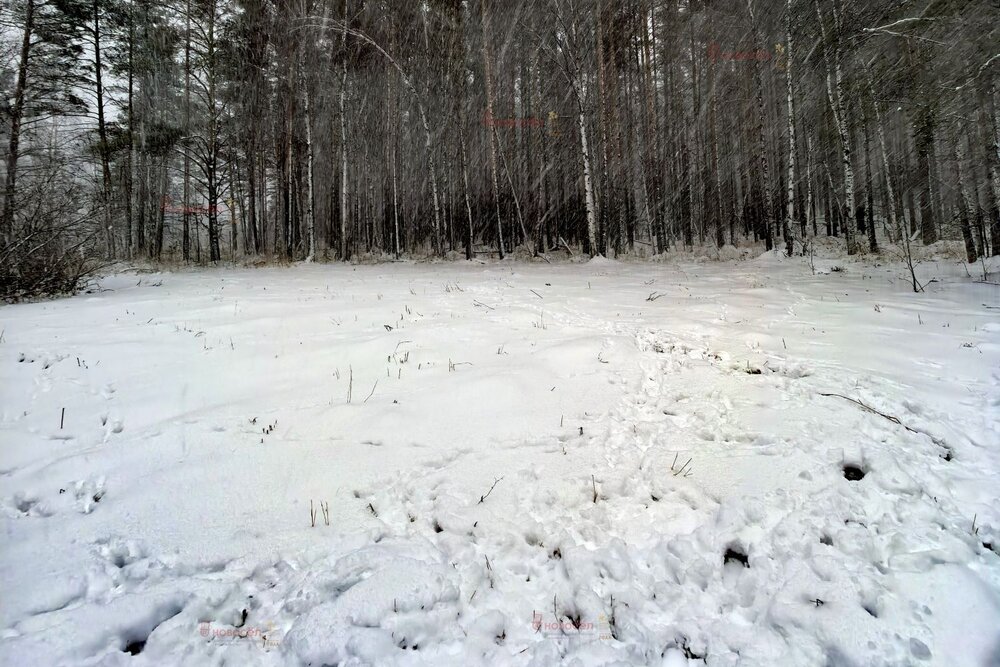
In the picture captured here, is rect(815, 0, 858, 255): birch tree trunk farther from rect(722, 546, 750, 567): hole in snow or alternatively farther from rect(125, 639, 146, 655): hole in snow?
rect(125, 639, 146, 655): hole in snow

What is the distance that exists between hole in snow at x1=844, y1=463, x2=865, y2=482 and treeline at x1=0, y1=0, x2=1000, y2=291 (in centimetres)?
1104

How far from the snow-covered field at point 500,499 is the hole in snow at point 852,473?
15 millimetres

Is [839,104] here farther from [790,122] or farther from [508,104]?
[508,104]

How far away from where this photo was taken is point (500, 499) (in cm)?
217

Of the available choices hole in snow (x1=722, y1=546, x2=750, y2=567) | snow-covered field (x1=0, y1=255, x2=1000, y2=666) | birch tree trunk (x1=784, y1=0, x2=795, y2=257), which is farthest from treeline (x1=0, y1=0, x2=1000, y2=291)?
hole in snow (x1=722, y1=546, x2=750, y2=567)

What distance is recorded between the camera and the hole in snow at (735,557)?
1.79m

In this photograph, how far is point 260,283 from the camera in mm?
9352

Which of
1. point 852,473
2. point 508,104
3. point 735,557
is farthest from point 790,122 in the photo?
point 735,557

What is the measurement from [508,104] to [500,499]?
1961 cm

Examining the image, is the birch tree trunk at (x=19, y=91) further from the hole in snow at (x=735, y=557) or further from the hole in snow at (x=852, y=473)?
the hole in snow at (x=852, y=473)

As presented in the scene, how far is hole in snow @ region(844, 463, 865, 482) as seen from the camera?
222 cm

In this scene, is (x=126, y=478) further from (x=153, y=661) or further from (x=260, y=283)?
(x=260, y=283)

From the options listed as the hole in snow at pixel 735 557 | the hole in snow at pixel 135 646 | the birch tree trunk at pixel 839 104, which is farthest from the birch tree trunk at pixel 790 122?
the hole in snow at pixel 135 646

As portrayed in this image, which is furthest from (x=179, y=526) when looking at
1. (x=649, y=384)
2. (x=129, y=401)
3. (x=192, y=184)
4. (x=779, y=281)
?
(x=192, y=184)
